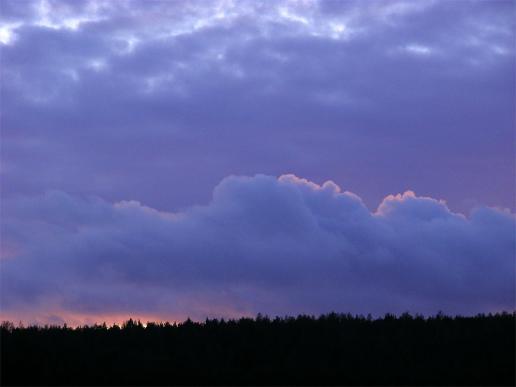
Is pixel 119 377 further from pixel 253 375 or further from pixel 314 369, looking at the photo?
pixel 314 369

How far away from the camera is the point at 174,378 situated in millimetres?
19047

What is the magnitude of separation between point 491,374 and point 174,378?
7681 mm

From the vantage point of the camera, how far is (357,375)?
18.5 m

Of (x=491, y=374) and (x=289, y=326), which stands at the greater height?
(x=289, y=326)

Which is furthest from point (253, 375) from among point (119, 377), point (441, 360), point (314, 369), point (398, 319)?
point (398, 319)

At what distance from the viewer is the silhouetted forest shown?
1852cm

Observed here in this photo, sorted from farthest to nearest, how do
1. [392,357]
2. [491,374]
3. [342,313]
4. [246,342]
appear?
[342,313] < [246,342] < [392,357] < [491,374]

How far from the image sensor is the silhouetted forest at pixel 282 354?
1852 centimetres

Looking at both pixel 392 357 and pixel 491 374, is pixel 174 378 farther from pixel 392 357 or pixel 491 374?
pixel 491 374

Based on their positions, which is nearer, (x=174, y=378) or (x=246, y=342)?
(x=174, y=378)

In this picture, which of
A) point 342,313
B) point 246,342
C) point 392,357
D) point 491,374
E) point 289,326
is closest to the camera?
point 491,374

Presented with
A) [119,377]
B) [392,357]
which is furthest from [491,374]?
[119,377]

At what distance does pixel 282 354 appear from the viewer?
20.6 metres

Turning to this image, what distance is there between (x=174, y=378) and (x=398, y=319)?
907cm
